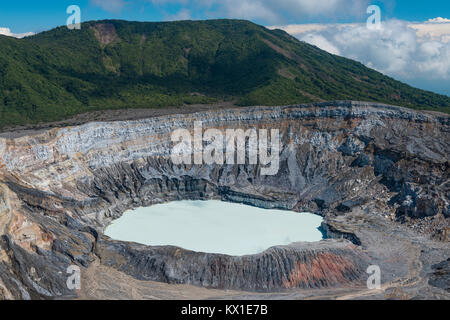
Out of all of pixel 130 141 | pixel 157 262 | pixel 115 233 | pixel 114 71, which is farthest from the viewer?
pixel 114 71

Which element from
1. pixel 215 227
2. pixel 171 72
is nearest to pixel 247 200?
pixel 215 227

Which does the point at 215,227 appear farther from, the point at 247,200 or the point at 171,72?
the point at 171,72

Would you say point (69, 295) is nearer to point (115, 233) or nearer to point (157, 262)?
point (157, 262)

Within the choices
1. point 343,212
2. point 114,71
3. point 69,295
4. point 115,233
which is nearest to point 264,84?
point 114,71

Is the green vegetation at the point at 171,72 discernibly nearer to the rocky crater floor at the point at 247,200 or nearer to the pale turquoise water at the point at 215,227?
the rocky crater floor at the point at 247,200

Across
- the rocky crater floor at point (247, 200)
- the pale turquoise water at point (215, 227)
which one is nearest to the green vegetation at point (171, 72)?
the rocky crater floor at point (247, 200)

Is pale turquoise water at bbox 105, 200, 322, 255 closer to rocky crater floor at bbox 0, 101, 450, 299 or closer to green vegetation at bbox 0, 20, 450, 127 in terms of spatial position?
rocky crater floor at bbox 0, 101, 450, 299
